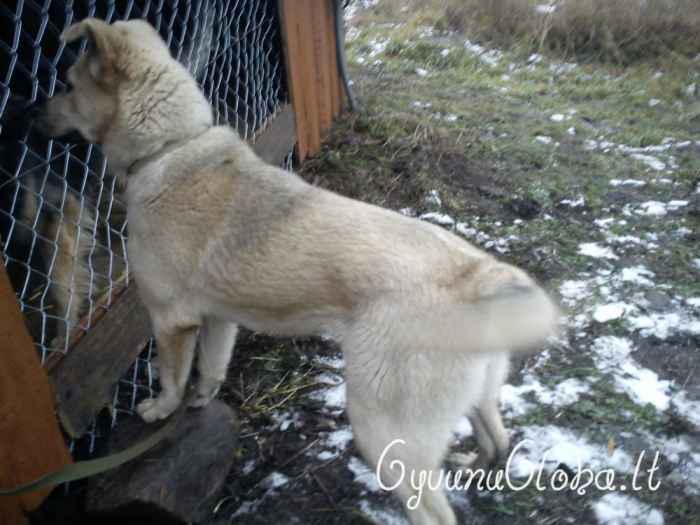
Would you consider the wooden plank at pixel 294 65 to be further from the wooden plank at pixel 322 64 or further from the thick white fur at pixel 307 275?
the thick white fur at pixel 307 275

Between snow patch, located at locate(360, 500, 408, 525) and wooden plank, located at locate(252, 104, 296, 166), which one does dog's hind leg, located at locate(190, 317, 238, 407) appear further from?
wooden plank, located at locate(252, 104, 296, 166)

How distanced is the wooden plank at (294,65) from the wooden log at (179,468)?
8.15 ft

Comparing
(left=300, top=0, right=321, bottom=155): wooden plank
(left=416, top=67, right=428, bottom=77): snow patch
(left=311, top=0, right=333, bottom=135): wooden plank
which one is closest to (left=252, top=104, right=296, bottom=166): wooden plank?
(left=300, top=0, right=321, bottom=155): wooden plank

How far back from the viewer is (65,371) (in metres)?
2.23

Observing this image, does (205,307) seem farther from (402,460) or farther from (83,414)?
(402,460)

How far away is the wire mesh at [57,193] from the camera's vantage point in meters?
2.44

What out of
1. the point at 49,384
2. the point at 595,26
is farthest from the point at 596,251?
the point at 595,26

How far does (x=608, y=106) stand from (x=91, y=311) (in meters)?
5.68

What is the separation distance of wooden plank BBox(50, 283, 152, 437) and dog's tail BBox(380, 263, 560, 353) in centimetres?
127

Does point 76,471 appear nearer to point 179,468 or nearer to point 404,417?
point 179,468

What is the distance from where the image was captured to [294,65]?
172 inches

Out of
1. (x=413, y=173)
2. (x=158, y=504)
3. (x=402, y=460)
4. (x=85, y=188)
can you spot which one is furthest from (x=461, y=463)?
(x=413, y=173)

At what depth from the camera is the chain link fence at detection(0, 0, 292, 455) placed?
8.02ft

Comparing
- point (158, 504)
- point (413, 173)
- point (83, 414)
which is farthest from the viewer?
point (413, 173)
